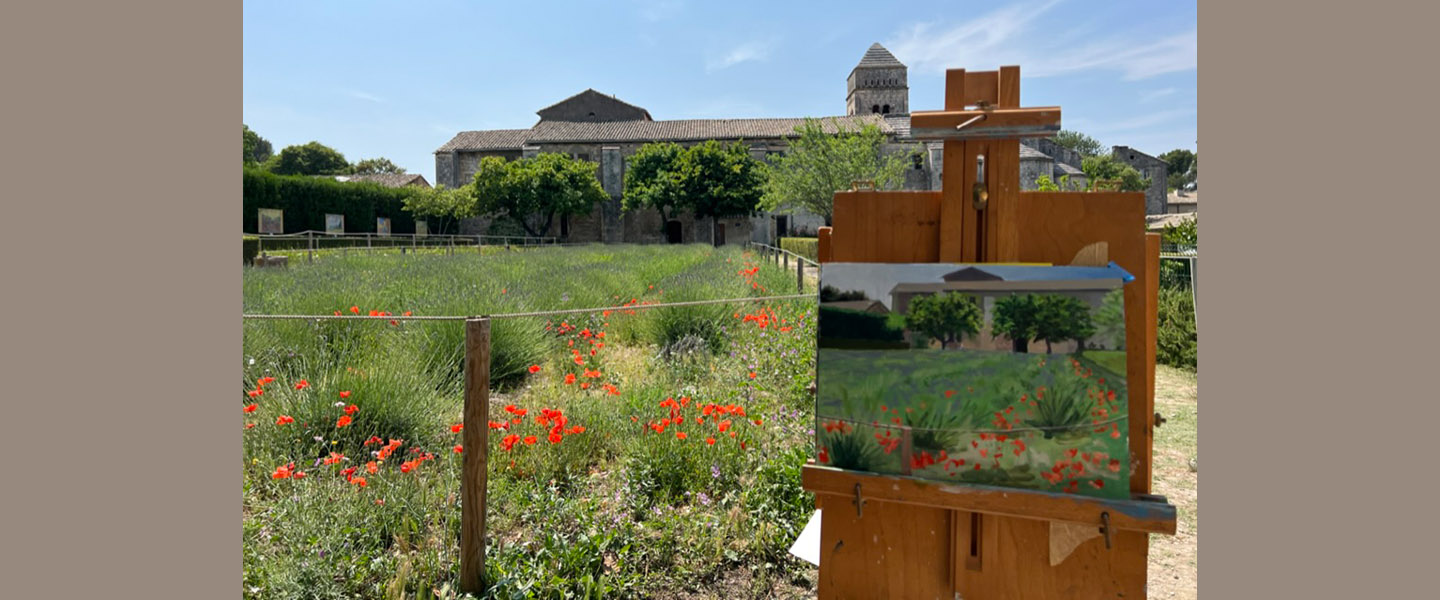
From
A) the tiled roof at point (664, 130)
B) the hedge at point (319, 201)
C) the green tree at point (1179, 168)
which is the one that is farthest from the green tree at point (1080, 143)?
the hedge at point (319, 201)

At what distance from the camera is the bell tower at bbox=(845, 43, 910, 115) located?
4869cm

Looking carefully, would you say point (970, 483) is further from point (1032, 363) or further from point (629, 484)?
point (629, 484)

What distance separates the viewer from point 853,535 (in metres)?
1.68

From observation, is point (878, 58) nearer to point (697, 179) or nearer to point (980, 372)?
point (697, 179)

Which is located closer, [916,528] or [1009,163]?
[1009,163]

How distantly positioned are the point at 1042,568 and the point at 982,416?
403mm

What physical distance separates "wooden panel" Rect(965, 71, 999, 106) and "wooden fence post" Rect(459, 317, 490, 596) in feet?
5.31

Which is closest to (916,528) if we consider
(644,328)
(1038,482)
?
(1038,482)

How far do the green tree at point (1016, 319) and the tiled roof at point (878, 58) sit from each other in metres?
51.6

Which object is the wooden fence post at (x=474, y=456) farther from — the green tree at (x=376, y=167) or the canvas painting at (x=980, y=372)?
the green tree at (x=376, y=167)

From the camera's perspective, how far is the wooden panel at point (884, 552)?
163cm

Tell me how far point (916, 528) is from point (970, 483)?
192mm

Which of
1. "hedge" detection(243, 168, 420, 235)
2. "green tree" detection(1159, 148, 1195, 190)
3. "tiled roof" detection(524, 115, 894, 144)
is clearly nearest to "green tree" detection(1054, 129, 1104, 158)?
"green tree" detection(1159, 148, 1195, 190)

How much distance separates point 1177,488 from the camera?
378 centimetres
